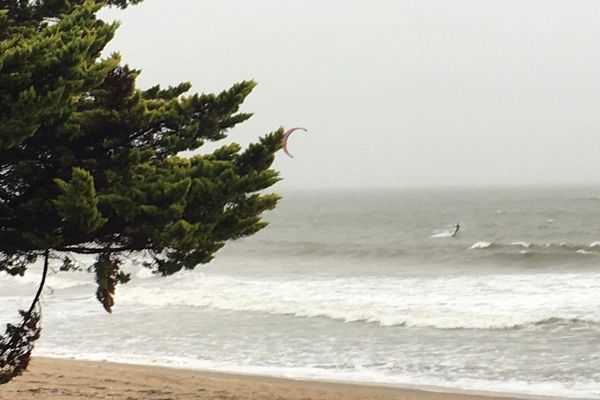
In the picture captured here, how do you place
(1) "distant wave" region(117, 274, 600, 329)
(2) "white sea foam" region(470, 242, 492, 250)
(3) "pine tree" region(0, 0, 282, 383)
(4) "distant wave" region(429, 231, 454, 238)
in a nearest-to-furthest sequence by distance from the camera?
(3) "pine tree" region(0, 0, 282, 383) → (1) "distant wave" region(117, 274, 600, 329) → (2) "white sea foam" region(470, 242, 492, 250) → (4) "distant wave" region(429, 231, 454, 238)

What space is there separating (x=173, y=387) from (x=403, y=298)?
11684 mm

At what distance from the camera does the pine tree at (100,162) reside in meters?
4.50

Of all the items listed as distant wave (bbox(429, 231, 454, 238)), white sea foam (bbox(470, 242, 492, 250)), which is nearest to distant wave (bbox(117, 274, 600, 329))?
white sea foam (bbox(470, 242, 492, 250))

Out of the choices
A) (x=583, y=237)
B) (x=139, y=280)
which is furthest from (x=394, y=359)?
(x=583, y=237)

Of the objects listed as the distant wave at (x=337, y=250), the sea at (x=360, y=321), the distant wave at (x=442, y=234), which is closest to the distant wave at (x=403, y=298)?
the sea at (x=360, y=321)

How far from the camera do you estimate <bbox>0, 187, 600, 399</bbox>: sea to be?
37.9 ft

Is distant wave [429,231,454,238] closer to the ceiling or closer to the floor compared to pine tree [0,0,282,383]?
closer to the floor

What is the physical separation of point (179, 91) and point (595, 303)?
14.7m

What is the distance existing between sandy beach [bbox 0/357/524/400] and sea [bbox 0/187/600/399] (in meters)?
0.66

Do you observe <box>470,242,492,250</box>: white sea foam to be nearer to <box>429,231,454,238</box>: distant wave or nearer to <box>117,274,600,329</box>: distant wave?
<box>429,231,454,238</box>: distant wave

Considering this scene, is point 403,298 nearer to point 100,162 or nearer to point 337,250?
point 100,162

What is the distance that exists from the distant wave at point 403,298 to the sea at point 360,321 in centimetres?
6

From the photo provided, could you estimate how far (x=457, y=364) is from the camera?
11797 mm

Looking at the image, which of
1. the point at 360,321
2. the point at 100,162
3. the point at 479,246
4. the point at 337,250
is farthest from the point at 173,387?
the point at 479,246
